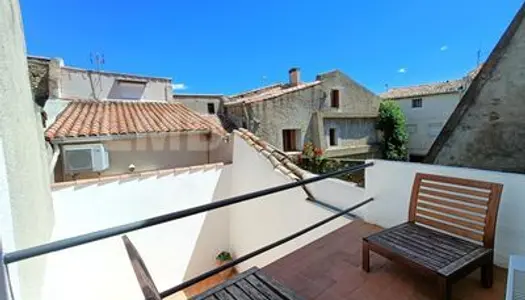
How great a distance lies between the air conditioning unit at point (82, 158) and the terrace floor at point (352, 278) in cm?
537

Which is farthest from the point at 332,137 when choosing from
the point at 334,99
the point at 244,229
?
the point at 244,229

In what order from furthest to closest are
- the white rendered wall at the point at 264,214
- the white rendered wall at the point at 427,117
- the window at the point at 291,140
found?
the white rendered wall at the point at 427,117, the window at the point at 291,140, the white rendered wall at the point at 264,214

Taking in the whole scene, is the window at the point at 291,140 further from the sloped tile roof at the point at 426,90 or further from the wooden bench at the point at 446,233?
the wooden bench at the point at 446,233

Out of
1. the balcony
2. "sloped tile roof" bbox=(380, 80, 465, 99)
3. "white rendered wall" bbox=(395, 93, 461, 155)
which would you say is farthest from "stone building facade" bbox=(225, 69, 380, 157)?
the balcony

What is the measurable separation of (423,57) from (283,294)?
24499 mm

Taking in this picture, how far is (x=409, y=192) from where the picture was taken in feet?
8.64

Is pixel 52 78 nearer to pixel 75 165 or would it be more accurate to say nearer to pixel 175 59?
pixel 75 165

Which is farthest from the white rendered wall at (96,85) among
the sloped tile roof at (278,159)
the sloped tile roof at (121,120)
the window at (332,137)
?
the window at (332,137)

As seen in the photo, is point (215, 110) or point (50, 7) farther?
point (215, 110)

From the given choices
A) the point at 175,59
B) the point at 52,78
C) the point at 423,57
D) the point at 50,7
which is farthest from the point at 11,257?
the point at 423,57

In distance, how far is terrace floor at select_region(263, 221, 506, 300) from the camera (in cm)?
186

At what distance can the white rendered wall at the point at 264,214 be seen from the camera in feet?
12.4

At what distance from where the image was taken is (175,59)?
53.0 feet

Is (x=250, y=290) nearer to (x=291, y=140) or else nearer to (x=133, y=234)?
(x=133, y=234)
